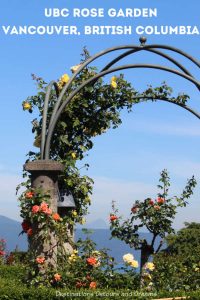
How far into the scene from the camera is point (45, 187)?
268 inches

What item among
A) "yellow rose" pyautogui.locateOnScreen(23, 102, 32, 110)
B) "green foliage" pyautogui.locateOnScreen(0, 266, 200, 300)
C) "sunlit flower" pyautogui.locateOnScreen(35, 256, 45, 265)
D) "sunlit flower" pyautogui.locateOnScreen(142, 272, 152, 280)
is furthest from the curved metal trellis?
"sunlit flower" pyautogui.locateOnScreen(142, 272, 152, 280)

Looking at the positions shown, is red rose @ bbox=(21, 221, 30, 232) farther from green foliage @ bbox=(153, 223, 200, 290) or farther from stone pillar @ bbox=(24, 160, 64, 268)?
green foliage @ bbox=(153, 223, 200, 290)

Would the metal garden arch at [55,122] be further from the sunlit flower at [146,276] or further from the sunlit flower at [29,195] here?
the sunlit flower at [146,276]

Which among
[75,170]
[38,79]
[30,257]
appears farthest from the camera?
[38,79]

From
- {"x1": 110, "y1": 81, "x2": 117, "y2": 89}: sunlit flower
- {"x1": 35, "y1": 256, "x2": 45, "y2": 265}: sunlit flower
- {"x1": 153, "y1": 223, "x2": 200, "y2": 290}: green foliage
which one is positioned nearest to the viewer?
{"x1": 35, "y1": 256, "x2": 45, "y2": 265}: sunlit flower

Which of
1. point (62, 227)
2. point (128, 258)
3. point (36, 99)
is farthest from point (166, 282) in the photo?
point (36, 99)

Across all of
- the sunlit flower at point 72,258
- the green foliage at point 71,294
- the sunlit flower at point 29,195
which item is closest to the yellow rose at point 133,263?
the sunlit flower at point 72,258

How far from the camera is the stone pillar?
6.76 m

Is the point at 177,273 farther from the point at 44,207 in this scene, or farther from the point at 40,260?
the point at 44,207

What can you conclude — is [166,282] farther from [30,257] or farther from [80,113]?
[80,113]

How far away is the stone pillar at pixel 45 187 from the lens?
676 cm

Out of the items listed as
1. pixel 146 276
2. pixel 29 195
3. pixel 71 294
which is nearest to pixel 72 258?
pixel 146 276

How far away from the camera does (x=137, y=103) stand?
900 cm

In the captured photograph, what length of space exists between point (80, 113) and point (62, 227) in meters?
2.30
